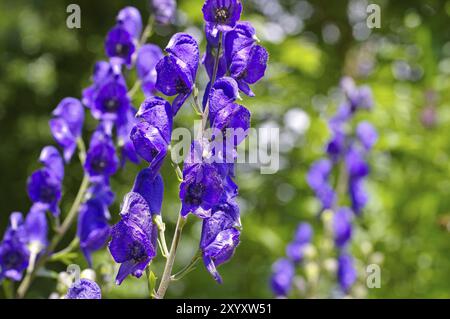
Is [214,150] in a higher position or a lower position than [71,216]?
higher

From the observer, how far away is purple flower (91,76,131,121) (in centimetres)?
165

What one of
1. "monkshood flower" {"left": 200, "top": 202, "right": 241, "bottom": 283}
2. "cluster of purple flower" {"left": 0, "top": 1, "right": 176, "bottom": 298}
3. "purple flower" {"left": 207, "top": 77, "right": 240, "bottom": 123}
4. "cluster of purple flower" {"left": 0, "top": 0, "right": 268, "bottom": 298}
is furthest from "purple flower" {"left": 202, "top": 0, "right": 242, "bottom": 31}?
"cluster of purple flower" {"left": 0, "top": 1, "right": 176, "bottom": 298}

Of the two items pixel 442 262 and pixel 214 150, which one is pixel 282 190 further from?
pixel 214 150

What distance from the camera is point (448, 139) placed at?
271 centimetres

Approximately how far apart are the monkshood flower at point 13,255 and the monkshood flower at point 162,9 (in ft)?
2.33

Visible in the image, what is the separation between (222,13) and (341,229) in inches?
53.5

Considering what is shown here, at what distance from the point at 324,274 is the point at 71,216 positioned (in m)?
1.14

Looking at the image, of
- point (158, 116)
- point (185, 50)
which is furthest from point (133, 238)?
point (185, 50)

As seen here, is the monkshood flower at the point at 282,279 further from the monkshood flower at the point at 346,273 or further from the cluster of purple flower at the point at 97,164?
the cluster of purple flower at the point at 97,164

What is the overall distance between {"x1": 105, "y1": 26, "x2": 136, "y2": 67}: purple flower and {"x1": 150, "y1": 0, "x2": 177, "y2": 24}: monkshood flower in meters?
0.21

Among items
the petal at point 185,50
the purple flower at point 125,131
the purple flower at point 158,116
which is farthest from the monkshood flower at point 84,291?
the purple flower at point 125,131

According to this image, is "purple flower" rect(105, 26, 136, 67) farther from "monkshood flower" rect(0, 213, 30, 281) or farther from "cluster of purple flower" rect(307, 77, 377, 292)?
"cluster of purple flower" rect(307, 77, 377, 292)

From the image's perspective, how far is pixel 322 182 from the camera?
252 centimetres
